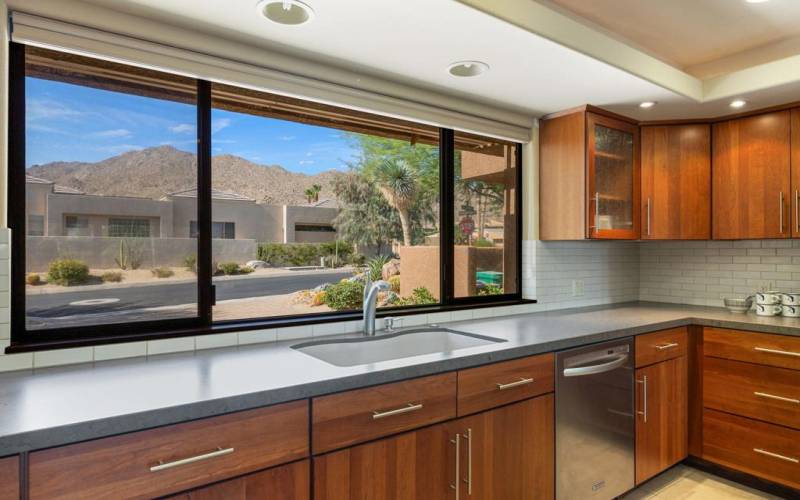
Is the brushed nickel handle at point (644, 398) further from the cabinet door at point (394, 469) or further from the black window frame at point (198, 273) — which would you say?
the cabinet door at point (394, 469)

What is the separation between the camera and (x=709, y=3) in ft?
7.22

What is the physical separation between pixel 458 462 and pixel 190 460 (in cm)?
98

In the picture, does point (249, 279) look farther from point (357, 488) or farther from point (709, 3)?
point (709, 3)

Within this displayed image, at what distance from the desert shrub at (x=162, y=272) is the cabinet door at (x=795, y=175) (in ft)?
11.2

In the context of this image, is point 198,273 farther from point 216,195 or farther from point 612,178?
point 612,178

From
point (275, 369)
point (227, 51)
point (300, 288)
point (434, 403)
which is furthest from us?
point (300, 288)

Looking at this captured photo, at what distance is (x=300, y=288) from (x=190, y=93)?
3.27 ft

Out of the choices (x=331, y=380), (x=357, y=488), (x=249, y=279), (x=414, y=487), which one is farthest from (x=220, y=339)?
(x=414, y=487)

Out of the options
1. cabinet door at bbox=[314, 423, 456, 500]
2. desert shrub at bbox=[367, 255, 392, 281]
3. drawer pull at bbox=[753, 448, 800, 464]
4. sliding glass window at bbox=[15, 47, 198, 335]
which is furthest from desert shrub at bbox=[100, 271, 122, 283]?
drawer pull at bbox=[753, 448, 800, 464]

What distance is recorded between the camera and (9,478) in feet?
3.29

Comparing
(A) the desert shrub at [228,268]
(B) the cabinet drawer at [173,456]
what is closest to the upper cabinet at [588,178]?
(A) the desert shrub at [228,268]

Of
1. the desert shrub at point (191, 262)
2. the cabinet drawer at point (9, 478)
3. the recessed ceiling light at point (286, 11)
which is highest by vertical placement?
the recessed ceiling light at point (286, 11)

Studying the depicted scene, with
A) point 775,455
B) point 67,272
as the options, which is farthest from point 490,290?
point 67,272

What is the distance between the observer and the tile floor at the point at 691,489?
98.8 inches
